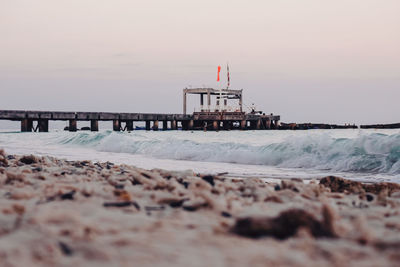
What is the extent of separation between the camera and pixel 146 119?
4378cm

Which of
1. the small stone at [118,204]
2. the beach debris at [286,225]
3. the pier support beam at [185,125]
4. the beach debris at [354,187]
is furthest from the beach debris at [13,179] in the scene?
the pier support beam at [185,125]

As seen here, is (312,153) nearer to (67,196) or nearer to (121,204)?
(67,196)

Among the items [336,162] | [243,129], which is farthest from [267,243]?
[243,129]

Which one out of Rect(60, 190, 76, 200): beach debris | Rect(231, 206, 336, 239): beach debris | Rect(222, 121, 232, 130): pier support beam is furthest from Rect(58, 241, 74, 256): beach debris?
Rect(222, 121, 232, 130): pier support beam

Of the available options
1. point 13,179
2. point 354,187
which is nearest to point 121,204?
point 13,179

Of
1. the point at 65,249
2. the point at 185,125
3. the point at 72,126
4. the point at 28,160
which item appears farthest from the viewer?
the point at 185,125

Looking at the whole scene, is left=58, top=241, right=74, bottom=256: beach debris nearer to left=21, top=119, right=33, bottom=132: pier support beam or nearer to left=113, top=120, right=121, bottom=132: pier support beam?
left=21, top=119, right=33, bottom=132: pier support beam

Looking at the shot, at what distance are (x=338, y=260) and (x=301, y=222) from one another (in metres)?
0.46

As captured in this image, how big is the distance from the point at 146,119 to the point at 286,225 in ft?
137

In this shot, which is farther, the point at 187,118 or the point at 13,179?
the point at 187,118

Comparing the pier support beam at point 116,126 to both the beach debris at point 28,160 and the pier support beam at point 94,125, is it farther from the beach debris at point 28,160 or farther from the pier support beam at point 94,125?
the beach debris at point 28,160

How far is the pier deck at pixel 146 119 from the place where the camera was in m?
37.7

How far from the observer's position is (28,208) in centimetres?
287

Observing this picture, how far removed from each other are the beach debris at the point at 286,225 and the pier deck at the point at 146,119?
36520mm
